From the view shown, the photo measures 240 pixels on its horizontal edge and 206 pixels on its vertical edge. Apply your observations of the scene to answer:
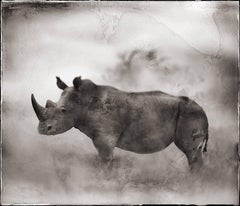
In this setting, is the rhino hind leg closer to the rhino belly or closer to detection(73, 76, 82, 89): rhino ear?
the rhino belly

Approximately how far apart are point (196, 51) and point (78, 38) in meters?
0.51

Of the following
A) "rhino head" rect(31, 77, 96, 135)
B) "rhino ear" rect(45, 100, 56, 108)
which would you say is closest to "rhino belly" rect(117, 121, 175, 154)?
"rhino head" rect(31, 77, 96, 135)

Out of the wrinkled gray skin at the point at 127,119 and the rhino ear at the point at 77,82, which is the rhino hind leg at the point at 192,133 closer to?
the wrinkled gray skin at the point at 127,119

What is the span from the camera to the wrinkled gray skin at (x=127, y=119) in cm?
209

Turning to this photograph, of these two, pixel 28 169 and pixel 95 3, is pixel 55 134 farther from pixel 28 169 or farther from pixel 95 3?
pixel 95 3

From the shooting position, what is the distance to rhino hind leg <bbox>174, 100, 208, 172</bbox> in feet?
7.04

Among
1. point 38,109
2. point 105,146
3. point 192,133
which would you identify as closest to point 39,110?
point 38,109

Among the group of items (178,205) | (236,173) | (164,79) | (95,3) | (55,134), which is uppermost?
(95,3)

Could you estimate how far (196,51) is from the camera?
2148 mm

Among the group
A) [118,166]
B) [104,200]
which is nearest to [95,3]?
[118,166]

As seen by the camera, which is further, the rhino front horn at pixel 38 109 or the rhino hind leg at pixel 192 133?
the rhino hind leg at pixel 192 133

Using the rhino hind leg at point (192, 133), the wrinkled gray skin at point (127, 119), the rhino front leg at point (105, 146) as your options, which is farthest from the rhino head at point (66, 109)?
the rhino hind leg at point (192, 133)

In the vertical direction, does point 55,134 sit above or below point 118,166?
above

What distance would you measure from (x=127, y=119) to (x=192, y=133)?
29 cm
